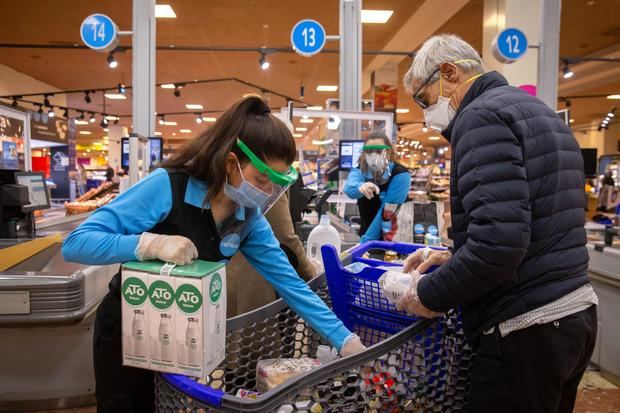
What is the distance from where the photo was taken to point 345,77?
6223mm

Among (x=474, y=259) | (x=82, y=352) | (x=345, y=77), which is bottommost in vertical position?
(x=82, y=352)

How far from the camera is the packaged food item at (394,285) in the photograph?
4.47 feet

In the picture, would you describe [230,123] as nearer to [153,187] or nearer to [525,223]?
[153,187]

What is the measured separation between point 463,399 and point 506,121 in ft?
2.46

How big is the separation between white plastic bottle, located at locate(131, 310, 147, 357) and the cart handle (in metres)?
0.08

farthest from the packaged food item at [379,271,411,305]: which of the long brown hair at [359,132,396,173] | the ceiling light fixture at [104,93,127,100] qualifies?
the ceiling light fixture at [104,93,127,100]

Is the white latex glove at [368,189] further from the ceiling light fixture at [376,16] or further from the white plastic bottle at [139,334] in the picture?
the ceiling light fixture at [376,16]

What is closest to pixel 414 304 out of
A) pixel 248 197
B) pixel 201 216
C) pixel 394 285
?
pixel 394 285

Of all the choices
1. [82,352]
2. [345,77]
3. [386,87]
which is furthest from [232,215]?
[386,87]

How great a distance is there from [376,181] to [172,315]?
279 centimetres

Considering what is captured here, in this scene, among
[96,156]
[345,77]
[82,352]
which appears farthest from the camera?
[96,156]

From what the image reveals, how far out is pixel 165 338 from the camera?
3.55ft

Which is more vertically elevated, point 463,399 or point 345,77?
point 345,77

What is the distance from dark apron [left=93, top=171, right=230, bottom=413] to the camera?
140 cm
